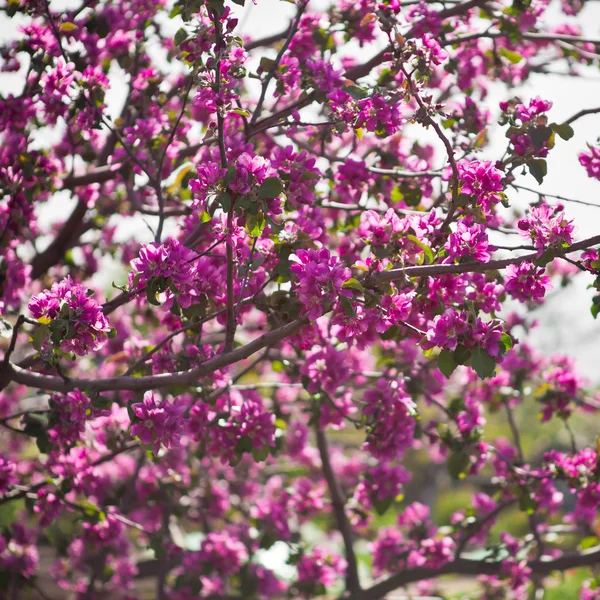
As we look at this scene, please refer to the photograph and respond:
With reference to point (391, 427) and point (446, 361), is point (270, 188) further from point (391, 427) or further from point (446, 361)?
point (391, 427)

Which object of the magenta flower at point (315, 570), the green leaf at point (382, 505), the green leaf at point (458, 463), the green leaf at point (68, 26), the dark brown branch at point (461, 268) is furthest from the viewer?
the magenta flower at point (315, 570)

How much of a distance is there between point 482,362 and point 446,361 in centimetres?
11

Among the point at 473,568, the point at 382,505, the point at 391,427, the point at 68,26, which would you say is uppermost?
the point at 68,26

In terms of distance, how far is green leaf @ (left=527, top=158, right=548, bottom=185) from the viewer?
2605 millimetres

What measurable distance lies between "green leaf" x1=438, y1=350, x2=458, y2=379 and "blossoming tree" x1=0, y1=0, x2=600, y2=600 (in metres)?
0.01

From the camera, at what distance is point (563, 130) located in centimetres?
259

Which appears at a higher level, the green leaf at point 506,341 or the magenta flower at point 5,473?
the magenta flower at point 5,473

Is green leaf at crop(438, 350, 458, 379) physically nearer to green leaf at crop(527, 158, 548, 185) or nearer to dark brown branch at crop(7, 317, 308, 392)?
dark brown branch at crop(7, 317, 308, 392)

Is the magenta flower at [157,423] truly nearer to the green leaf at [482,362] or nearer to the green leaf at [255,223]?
the green leaf at [255,223]

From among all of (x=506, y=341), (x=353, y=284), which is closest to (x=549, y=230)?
(x=506, y=341)

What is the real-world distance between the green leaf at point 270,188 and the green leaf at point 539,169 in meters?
1.04

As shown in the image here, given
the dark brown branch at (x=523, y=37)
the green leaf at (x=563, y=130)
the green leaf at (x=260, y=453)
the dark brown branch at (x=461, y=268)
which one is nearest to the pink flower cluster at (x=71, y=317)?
the dark brown branch at (x=461, y=268)

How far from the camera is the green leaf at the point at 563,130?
259 centimetres

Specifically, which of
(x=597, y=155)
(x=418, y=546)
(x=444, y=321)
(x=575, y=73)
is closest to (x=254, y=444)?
(x=444, y=321)
